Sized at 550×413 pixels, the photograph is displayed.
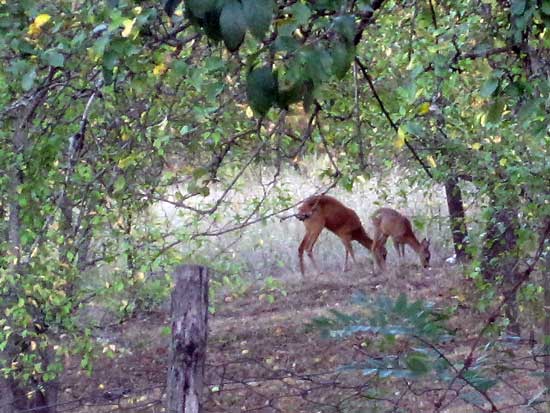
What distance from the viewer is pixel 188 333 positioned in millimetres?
3748

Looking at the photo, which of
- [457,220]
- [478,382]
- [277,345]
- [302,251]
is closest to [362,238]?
[302,251]

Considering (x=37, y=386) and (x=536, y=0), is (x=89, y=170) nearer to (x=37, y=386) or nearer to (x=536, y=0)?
(x=37, y=386)

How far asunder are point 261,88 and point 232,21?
17.6 inches

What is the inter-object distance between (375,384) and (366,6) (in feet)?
4.40

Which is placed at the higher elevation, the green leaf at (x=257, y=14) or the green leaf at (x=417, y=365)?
the green leaf at (x=257, y=14)

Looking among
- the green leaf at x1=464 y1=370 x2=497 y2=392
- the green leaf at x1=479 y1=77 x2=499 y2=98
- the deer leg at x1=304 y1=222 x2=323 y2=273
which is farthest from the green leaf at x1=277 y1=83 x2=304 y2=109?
the deer leg at x1=304 y1=222 x2=323 y2=273

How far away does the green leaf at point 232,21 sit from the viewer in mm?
2254

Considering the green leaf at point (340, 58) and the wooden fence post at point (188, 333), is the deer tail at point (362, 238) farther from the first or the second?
the green leaf at point (340, 58)

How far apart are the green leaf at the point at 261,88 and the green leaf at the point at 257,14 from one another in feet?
1.41

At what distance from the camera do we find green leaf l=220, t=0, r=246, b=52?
7.39 ft

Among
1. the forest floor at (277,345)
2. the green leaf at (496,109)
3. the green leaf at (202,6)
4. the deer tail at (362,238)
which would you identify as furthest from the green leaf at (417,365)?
the deer tail at (362,238)

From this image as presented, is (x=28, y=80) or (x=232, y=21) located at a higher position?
(x=28, y=80)

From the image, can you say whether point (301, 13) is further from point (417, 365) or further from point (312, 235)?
point (312, 235)

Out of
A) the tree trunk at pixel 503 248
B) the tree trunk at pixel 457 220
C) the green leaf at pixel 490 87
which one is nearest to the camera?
the green leaf at pixel 490 87
